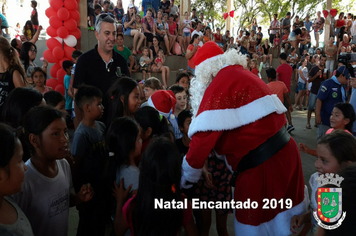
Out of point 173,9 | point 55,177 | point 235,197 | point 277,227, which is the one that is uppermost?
point 173,9

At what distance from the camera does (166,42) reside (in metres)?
9.52

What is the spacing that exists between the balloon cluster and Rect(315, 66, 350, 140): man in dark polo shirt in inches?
198

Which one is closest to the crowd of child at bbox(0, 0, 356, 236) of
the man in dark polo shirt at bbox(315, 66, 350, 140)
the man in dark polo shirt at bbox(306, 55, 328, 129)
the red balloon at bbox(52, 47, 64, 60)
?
the man in dark polo shirt at bbox(315, 66, 350, 140)

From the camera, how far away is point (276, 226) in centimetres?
166

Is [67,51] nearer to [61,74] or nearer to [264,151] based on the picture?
[61,74]

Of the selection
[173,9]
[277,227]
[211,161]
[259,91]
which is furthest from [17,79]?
[173,9]

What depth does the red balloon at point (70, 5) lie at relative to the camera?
20.1 feet

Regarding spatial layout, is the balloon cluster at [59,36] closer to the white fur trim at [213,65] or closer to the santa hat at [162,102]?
the santa hat at [162,102]

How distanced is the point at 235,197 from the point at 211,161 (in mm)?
514

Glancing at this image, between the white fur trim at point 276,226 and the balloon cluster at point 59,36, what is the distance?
17.7 feet

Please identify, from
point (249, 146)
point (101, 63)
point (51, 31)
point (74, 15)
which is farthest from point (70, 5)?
point (249, 146)

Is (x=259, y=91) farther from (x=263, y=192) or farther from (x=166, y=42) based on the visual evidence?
(x=166, y=42)

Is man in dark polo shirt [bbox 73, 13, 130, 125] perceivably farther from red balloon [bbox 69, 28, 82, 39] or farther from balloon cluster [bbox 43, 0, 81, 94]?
red balloon [bbox 69, 28, 82, 39]

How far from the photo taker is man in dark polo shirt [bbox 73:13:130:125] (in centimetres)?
274
